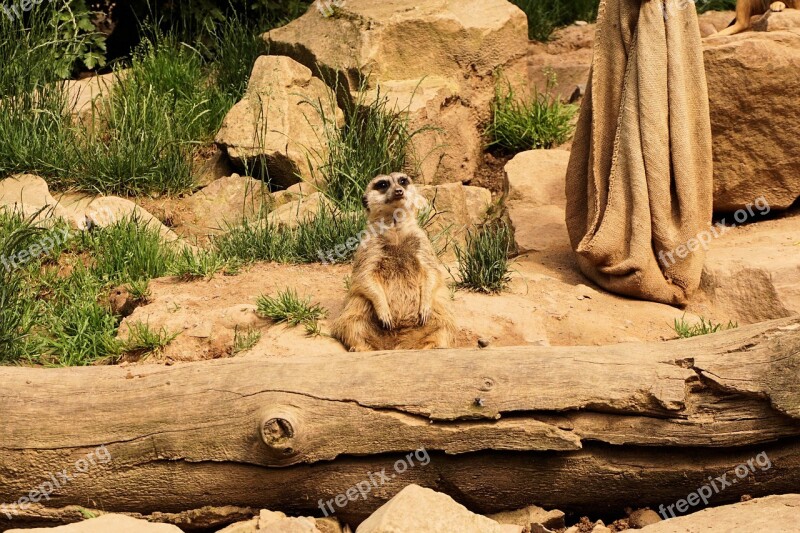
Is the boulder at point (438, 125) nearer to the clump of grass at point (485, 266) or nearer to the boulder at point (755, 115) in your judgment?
the clump of grass at point (485, 266)

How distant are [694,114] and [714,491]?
102 inches

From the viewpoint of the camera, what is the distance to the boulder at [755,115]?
6043 mm

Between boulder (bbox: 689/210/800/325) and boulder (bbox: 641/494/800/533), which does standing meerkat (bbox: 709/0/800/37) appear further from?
boulder (bbox: 641/494/800/533)

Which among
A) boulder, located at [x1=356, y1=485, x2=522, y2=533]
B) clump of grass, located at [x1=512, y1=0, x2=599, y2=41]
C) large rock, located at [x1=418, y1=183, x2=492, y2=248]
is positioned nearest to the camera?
boulder, located at [x1=356, y1=485, x2=522, y2=533]

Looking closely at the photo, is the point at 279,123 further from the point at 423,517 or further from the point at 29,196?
the point at 423,517

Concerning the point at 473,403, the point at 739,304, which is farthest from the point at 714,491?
the point at 739,304

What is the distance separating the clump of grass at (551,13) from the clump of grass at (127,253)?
14.9ft

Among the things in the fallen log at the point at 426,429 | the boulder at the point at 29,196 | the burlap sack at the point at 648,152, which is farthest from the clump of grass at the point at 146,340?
the burlap sack at the point at 648,152

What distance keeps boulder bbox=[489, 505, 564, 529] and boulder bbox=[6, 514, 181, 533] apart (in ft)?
3.96

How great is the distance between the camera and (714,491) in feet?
12.3

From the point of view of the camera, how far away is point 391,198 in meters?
5.16

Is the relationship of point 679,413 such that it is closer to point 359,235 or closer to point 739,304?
point 739,304

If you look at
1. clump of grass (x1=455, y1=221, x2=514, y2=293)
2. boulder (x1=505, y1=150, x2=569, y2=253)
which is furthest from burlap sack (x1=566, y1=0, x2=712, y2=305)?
boulder (x1=505, y1=150, x2=569, y2=253)
